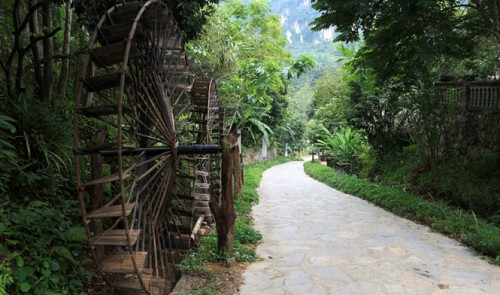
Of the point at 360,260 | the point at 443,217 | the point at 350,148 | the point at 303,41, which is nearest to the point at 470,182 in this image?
the point at 443,217

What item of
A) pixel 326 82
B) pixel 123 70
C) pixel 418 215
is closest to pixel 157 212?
pixel 123 70

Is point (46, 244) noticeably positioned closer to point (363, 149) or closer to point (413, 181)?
point (413, 181)

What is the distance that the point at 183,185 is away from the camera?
7.71 metres

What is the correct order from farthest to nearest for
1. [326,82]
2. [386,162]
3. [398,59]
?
[326,82] < [386,162] < [398,59]

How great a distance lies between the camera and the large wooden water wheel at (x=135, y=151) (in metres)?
3.58

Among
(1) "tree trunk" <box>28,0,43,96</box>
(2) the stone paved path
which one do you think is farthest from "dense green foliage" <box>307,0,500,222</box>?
(1) "tree trunk" <box>28,0,43,96</box>

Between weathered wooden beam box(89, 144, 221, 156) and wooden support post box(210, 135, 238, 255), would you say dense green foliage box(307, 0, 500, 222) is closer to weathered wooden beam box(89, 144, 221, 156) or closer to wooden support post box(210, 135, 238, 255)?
wooden support post box(210, 135, 238, 255)

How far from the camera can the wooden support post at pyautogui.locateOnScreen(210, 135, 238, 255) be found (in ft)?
15.3

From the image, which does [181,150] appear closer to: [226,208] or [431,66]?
[226,208]

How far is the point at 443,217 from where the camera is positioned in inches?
249

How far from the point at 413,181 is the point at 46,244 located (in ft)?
29.2

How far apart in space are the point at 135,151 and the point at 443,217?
559 centimetres

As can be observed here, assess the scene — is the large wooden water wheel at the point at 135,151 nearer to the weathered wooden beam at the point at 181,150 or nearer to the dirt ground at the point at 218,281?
the weathered wooden beam at the point at 181,150

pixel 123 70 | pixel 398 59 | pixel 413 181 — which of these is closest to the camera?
pixel 123 70
